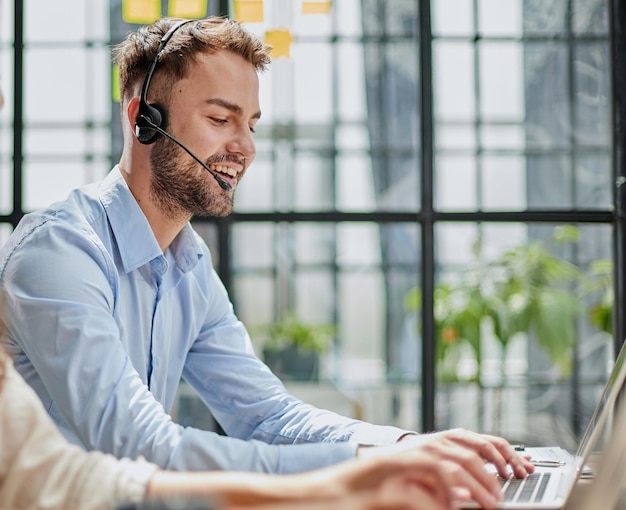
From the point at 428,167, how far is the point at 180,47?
0.98 m

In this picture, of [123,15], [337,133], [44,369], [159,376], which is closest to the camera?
[44,369]

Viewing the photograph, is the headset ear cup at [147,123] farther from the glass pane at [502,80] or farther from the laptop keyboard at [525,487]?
the glass pane at [502,80]

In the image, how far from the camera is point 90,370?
57.6 inches

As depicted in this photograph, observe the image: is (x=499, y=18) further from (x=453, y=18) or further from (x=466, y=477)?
(x=466, y=477)

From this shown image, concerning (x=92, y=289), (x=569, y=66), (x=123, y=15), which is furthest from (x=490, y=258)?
(x=92, y=289)

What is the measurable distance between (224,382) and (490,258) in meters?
1.74

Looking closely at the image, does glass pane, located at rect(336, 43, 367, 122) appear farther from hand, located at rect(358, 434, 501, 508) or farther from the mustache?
hand, located at rect(358, 434, 501, 508)

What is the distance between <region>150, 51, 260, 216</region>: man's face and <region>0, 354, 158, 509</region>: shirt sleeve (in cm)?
90

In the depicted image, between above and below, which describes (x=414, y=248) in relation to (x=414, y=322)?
above

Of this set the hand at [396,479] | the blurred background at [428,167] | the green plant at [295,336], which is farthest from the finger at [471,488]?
the green plant at [295,336]

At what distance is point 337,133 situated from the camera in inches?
142

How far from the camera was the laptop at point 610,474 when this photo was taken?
970 mm

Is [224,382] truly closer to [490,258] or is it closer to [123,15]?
[123,15]

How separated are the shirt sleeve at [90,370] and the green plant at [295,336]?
2286mm
